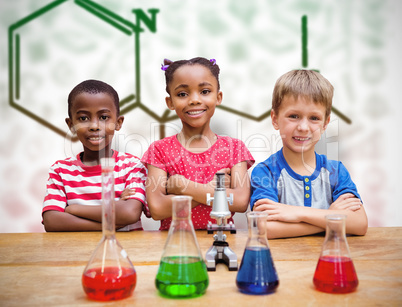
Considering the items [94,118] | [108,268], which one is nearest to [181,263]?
[108,268]

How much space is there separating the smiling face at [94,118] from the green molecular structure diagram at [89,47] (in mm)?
234

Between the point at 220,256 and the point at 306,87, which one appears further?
the point at 306,87

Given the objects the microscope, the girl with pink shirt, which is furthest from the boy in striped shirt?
the microscope

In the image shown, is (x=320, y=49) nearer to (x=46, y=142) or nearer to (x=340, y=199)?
(x=340, y=199)

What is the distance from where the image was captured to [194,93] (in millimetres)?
1448

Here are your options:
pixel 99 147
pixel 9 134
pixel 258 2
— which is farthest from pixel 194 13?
pixel 9 134

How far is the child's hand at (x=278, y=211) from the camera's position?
1206mm

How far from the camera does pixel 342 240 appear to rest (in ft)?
2.42

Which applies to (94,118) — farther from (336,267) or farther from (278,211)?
(336,267)

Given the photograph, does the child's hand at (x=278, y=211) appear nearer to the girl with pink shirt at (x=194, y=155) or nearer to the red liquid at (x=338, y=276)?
the girl with pink shirt at (x=194, y=155)

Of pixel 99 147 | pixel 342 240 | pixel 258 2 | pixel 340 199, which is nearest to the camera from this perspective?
pixel 342 240

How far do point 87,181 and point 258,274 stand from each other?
105 centimetres

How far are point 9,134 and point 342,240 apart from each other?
5.44 feet

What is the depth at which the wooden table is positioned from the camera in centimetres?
69
